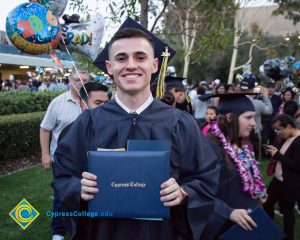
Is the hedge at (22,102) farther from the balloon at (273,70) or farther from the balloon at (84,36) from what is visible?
the balloon at (273,70)

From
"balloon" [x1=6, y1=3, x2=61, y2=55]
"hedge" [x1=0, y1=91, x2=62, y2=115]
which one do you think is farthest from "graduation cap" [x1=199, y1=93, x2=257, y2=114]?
"hedge" [x1=0, y1=91, x2=62, y2=115]

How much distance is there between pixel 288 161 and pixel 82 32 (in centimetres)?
283

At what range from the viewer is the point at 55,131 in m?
4.60

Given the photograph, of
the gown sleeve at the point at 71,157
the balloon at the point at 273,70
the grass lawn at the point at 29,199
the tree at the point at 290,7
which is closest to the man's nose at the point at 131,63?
the gown sleeve at the point at 71,157

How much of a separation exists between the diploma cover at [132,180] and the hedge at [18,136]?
5982 mm

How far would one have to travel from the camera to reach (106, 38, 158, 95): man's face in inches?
74.3

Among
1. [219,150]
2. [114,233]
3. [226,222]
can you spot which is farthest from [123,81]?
[226,222]

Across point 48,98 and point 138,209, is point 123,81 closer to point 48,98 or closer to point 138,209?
point 138,209

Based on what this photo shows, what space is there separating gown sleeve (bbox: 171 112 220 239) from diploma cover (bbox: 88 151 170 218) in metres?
0.21

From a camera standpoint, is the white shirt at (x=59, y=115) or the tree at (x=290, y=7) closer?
the white shirt at (x=59, y=115)

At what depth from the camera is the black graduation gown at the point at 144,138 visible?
1882 mm

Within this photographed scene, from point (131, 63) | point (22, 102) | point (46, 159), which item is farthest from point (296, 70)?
point (131, 63)

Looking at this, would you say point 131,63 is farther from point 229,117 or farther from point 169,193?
point 229,117

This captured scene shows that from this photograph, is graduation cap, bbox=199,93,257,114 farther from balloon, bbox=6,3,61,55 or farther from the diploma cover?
balloon, bbox=6,3,61,55
